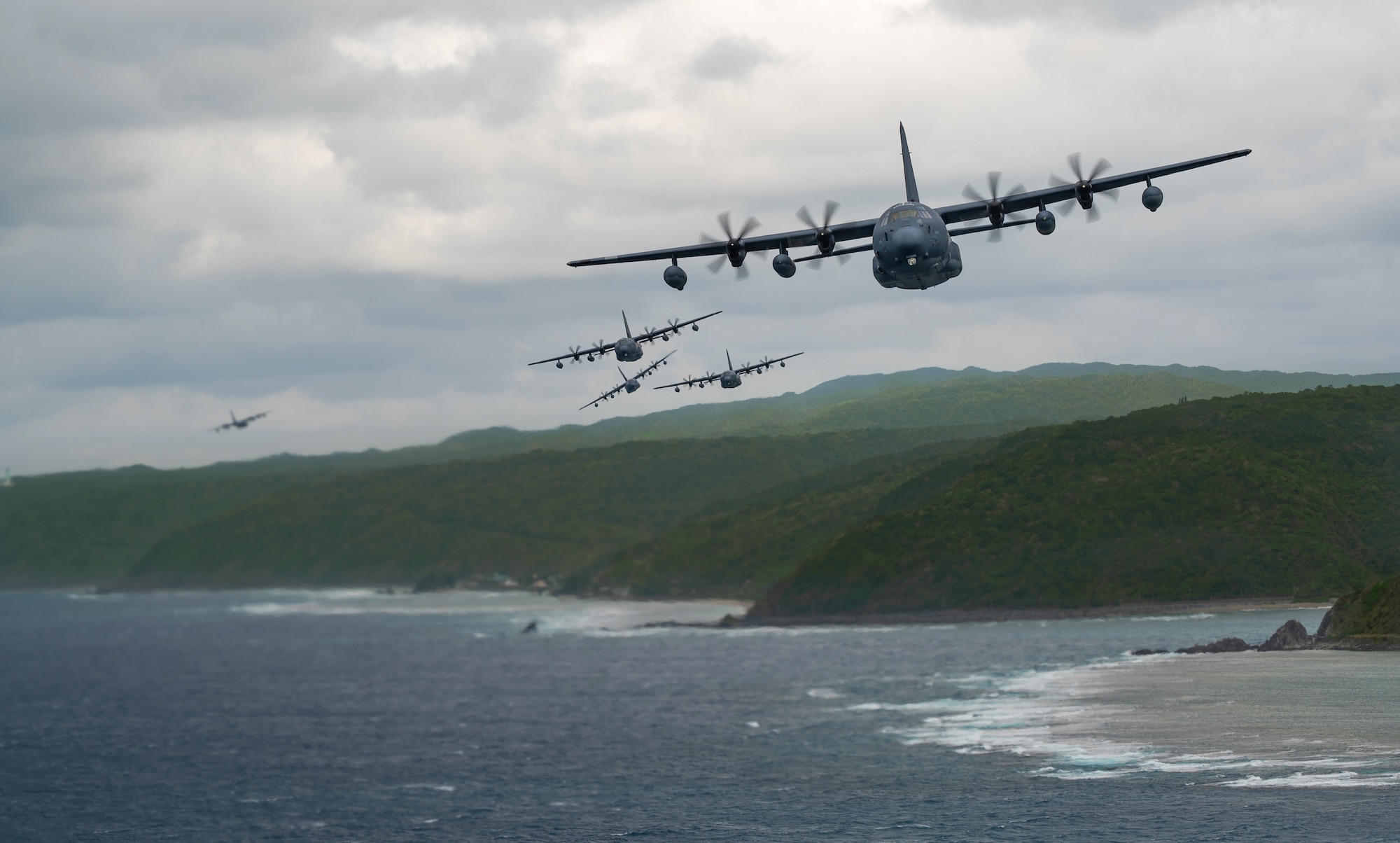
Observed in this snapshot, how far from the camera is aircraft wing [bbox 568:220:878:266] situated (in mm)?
54375

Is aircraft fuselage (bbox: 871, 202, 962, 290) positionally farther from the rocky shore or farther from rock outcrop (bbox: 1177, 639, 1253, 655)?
rock outcrop (bbox: 1177, 639, 1253, 655)

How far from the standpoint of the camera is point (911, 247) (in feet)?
163

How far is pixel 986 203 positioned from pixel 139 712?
577 ft

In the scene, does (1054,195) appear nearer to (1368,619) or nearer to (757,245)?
(757,245)

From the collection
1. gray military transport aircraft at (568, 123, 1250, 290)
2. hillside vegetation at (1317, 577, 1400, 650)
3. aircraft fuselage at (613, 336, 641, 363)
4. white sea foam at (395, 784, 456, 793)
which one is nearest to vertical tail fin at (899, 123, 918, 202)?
gray military transport aircraft at (568, 123, 1250, 290)

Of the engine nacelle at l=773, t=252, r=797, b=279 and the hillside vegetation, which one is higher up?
the engine nacelle at l=773, t=252, r=797, b=279

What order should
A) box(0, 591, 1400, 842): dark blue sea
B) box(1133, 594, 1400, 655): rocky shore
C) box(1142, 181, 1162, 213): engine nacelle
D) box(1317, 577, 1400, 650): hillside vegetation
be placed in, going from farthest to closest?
1. box(1133, 594, 1400, 655): rocky shore
2. box(1317, 577, 1400, 650): hillside vegetation
3. box(0, 591, 1400, 842): dark blue sea
4. box(1142, 181, 1162, 213): engine nacelle

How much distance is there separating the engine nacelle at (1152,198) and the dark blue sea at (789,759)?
188 ft

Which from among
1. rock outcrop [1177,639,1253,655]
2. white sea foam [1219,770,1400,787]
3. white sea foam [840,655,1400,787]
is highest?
white sea foam [1219,770,1400,787]

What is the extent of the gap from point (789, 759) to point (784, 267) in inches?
3574

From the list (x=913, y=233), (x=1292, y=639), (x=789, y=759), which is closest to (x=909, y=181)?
(x=913, y=233)

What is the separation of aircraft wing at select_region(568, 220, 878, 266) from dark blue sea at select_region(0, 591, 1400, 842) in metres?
57.3

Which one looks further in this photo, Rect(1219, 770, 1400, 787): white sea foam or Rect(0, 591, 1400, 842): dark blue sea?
Rect(0, 591, 1400, 842): dark blue sea

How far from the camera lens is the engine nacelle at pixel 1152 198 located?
48.1 m
